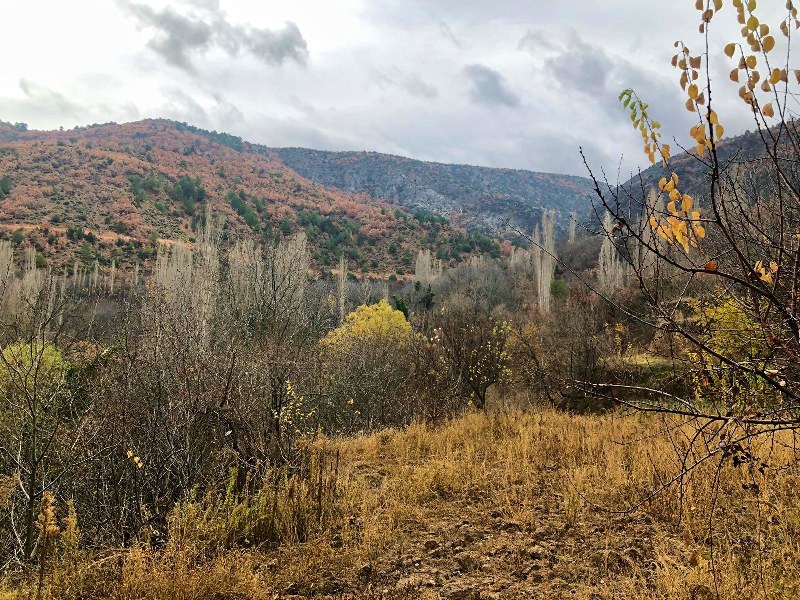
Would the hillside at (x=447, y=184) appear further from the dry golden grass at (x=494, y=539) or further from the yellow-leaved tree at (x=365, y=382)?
the dry golden grass at (x=494, y=539)

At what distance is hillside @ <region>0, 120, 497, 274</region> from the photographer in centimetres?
5097

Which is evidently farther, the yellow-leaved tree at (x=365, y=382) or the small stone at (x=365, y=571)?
the yellow-leaved tree at (x=365, y=382)

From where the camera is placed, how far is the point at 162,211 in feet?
209

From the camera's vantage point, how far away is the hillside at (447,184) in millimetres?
133000

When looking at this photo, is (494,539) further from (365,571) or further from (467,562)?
(365,571)

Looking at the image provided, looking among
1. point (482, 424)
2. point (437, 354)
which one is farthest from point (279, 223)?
point (482, 424)

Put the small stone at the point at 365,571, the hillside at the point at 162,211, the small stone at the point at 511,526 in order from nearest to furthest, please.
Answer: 1. the small stone at the point at 365,571
2. the small stone at the point at 511,526
3. the hillside at the point at 162,211

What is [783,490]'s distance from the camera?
4.38 m

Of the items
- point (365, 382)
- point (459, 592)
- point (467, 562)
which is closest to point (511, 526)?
point (467, 562)

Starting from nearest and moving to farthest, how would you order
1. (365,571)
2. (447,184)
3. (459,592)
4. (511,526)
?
(459,592) → (365,571) → (511,526) → (447,184)

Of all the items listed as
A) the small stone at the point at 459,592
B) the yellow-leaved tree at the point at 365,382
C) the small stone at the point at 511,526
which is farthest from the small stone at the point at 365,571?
the yellow-leaved tree at the point at 365,382

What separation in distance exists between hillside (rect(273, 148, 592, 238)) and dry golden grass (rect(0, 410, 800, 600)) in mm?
116861

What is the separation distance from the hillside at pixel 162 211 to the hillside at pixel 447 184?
150 ft

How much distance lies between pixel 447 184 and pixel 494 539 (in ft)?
497
